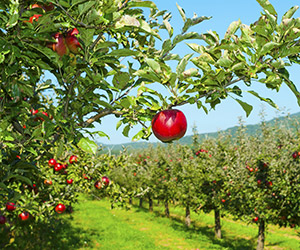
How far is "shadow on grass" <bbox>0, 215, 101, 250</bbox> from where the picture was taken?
986 centimetres

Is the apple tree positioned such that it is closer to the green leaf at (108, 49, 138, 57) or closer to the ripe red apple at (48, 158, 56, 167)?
the green leaf at (108, 49, 138, 57)

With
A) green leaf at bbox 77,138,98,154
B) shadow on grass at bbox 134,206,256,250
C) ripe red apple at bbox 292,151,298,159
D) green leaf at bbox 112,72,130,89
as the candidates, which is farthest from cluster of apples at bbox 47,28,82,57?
shadow on grass at bbox 134,206,256,250

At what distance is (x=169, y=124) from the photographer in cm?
173

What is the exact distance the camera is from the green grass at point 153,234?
41.8ft

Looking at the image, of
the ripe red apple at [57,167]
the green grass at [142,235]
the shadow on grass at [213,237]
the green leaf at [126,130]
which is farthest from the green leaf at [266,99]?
the shadow on grass at [213,237]

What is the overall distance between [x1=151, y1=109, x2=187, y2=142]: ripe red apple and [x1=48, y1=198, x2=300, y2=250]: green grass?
9.69 metres

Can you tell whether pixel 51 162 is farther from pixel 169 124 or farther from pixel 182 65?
pixel 182 65

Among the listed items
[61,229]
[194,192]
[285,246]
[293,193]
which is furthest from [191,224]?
[293,193]

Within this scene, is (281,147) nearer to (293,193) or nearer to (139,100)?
(293,193)

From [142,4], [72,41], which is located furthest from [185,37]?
[72,41]

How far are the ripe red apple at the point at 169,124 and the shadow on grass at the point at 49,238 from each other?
8.55 metres

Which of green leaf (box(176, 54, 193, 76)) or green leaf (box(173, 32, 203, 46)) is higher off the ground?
green leaf (box(173, 32, 203, 46))

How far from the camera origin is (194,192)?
15.9 m

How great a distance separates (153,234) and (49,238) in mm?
5823
